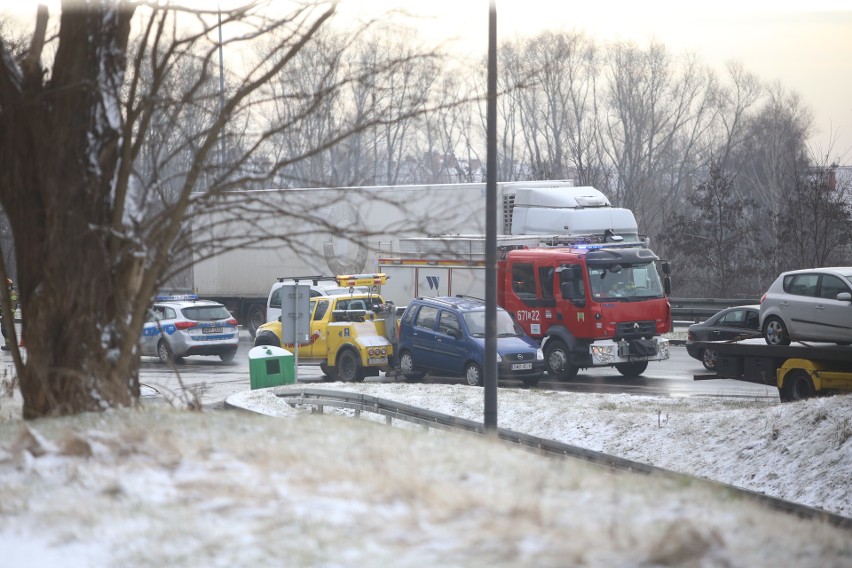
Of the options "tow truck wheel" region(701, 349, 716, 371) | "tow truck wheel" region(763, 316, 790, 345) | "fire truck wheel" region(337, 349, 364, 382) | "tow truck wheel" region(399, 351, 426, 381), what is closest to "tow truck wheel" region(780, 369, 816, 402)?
"tow truck wheel" region(763, 316, 790, 345)

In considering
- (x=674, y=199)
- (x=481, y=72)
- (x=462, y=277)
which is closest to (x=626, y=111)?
(x=674, y=199)

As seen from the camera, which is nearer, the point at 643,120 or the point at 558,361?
the point at 558,361

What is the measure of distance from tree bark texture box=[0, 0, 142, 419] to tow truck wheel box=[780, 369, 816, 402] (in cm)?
1143

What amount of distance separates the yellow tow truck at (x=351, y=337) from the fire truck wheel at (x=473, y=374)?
2.01m

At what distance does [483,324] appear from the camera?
851 inches

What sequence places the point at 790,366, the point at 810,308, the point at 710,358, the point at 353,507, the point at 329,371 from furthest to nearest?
1. the point at 329,371
2. the point at 710,358
3. the point at 810,308
4. the point at 790,366
5. the point at 353,507

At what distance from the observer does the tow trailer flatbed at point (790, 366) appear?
16.2 m

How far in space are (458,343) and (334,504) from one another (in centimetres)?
1595

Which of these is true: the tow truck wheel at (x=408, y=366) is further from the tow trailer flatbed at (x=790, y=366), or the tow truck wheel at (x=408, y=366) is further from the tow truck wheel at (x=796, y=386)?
the tow truck wheel at (x=796, y=386)

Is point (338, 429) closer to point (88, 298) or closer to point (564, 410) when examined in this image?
point (88, 298)

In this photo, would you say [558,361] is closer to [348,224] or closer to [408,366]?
[408,366]

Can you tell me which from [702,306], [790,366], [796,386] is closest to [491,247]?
[790,366]

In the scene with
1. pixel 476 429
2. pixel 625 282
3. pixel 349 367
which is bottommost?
pixel 476 429

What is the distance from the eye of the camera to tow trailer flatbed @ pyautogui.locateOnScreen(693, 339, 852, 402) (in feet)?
53.0
